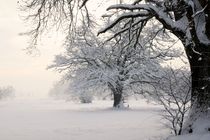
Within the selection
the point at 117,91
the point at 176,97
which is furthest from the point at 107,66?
the point at 176,97

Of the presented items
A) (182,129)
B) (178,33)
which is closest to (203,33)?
(178,33)

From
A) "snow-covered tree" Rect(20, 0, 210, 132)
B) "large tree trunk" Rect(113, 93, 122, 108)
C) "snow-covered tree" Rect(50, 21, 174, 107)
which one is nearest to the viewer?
"snow-covered tree" Rect(20, 0, 210, 132)

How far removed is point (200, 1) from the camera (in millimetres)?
11938

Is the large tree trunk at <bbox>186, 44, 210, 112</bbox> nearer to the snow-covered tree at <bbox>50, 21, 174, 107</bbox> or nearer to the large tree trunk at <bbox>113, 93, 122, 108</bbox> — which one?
the snow-covered tree at <bbox>50, 21, 174, 107</bbox>

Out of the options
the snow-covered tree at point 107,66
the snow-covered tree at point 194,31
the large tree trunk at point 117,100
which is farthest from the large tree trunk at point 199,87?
the large tree trunk at point 117,100

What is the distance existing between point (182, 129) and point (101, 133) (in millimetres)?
4251

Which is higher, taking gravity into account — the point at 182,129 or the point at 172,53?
the point at 172,53

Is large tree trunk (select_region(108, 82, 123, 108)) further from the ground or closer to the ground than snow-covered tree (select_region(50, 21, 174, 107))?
closer to the ground

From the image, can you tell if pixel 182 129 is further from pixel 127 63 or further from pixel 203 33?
pixel 127 63

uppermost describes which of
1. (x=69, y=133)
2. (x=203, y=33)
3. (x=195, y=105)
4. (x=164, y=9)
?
(x=164, y=9)

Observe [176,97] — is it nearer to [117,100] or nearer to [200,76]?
[200,76]

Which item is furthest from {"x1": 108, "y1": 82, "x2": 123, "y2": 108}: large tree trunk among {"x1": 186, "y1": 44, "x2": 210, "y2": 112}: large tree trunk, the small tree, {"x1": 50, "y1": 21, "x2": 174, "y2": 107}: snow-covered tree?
{"x1": 186, "y1": 44, "x2": 210, "y2": 112}: large tree trunk

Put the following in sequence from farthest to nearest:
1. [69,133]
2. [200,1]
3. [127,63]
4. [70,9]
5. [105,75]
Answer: [127,63], [105,75], [69,133], [70,9], [200,1]

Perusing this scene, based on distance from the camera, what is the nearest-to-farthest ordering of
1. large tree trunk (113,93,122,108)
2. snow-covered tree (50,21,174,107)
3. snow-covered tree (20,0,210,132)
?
1. snow-covered tree (20,0,210,132)
2. snow-covered tree (50,21,174,107)
3. large tree trunk (113,93,122,108)
